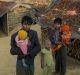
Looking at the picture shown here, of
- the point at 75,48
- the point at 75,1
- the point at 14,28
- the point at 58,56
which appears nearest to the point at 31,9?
the point at 14,28

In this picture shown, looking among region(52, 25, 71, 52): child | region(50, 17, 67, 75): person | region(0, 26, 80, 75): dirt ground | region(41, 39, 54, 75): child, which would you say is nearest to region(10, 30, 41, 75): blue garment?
region(41, 39, 54, 75): child

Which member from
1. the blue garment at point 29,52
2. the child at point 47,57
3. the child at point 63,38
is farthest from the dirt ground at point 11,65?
the blue garment at point 29,52

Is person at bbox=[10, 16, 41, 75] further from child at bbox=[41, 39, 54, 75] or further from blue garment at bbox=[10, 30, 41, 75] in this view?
child at bbox=[41, 39, 54, 75]

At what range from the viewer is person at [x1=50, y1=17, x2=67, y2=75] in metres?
7.65

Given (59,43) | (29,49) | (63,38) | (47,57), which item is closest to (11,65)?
(59,43)

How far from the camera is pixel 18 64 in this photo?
6.48 m

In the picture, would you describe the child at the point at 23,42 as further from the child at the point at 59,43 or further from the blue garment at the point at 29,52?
the child at the point at 59,43

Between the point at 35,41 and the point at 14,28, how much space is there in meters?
7.76

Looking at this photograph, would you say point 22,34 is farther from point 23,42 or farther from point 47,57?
point 47,57

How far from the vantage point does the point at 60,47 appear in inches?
310

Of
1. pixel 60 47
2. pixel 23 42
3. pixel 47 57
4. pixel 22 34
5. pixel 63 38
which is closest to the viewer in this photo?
pixel 22 34

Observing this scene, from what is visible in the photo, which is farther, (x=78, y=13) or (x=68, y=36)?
(x=78, y=13)

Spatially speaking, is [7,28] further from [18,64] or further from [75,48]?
[18,64]

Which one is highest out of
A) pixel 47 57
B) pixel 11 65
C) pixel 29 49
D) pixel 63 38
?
pixel 63 38
